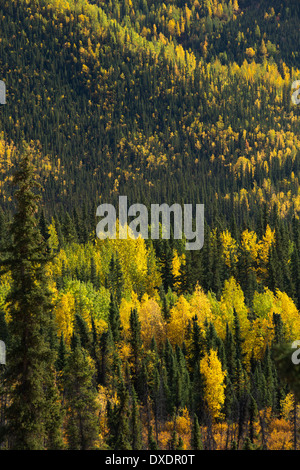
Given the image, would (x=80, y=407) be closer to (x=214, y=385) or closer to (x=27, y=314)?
(x=27, y=314)

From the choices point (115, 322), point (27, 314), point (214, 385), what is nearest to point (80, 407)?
point (27, 314)

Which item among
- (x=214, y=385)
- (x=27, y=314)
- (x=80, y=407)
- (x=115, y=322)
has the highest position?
(x=115, y=322)

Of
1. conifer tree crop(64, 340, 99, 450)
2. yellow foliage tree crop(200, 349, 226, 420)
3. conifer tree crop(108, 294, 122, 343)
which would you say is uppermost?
conifer tree crop(108, 294, 122, 343)

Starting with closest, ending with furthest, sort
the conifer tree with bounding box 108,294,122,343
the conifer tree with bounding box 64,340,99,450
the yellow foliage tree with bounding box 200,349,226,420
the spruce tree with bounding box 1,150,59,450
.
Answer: the spruce tree with bounding box 1,150,59,450 → the conifer tree with bounding box 64,340,99,450 → the yellow foliage tree with bounding box 200,349,226,420 → the conifer tree with bounding box 108,294,122,343

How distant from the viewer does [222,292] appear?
120m

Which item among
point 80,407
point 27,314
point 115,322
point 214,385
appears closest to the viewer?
point 27,314

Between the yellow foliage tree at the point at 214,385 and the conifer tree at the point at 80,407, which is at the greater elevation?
the yellow foliage tree at the point at 214,385

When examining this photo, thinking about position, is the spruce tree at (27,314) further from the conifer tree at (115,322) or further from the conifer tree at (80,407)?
the conifer tree at (115,322)

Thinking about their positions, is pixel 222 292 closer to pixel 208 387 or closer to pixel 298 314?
pixel 298 314

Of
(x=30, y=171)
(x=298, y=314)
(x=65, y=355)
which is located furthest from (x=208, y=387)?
(x=30, y=171)

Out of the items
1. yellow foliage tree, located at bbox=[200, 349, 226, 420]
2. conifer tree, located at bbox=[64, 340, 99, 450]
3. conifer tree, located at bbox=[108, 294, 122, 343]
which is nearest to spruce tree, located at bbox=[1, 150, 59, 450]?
conifer tree, located at bbox=[64, 340, 99, 450]

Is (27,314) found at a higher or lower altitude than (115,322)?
lower

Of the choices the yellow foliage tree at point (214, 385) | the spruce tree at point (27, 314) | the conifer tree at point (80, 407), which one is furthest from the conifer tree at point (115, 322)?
the spruce tree at point (27, 314)

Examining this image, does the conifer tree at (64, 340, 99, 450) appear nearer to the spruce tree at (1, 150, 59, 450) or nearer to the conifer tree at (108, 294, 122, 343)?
the spruce tree at (1, 150, 59, 450)
